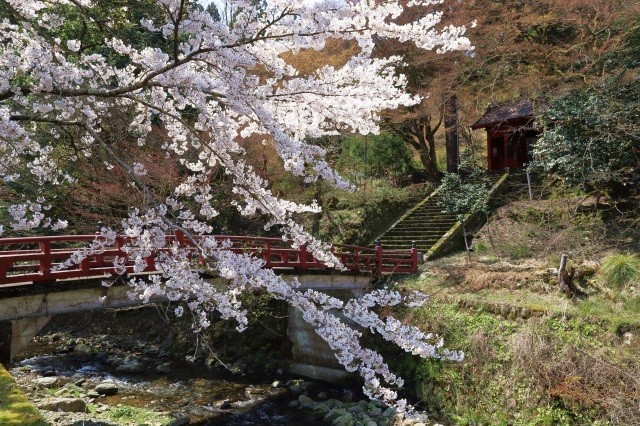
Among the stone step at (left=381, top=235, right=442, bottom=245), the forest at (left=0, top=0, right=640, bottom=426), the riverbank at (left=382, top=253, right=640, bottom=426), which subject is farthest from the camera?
the stone step at (left=381, top=235, right=442, bottom=245)

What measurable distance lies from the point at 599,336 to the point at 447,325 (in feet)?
9.18

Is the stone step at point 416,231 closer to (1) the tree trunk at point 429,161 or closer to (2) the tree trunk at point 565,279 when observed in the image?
(1) the tree trunk at point 429,161

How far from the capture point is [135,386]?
11984 millimetres

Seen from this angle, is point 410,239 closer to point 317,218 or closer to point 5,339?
point 317,218

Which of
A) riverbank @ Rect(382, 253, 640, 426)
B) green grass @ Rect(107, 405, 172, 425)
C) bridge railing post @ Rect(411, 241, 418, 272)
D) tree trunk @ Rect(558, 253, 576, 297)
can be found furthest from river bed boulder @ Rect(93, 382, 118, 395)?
tree trunk @ Rect(558, 253, 576, 297)

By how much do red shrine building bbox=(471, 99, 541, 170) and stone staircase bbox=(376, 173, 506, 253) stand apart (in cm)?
122

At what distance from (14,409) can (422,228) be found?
41.7 feet

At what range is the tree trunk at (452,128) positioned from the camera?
60.1 ft

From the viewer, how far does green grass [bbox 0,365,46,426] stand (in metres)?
5.88

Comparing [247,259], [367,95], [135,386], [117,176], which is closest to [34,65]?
[247,259]

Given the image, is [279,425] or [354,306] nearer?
[354,306]

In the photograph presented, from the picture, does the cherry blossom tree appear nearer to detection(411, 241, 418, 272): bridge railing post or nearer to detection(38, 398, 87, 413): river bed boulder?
detection(38, 398, 87, 413): river bed boulder

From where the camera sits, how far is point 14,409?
20.4 ft

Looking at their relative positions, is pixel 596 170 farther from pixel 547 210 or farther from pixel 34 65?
pixel 34 65
